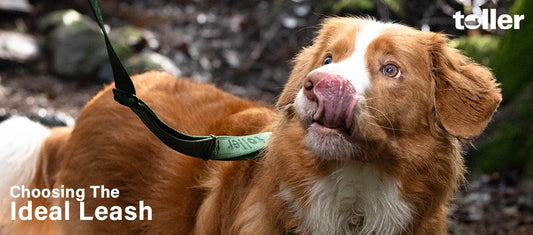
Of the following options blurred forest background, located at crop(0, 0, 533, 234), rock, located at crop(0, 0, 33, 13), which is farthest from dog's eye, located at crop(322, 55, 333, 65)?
rock, located at crop(0, 0, 33, 13)

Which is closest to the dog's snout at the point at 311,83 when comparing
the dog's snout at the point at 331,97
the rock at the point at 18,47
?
the dog's snout at the point at 331,97

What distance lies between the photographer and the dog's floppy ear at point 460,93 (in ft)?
9.56

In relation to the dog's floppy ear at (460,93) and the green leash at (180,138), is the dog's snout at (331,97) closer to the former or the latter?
the dog's floppy ear at (460,93)

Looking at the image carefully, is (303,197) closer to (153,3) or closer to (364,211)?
(364,211)

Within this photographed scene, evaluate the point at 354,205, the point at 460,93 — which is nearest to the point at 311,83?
the point at 354,205

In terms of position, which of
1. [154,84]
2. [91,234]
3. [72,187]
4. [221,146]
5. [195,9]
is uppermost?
[195,9]

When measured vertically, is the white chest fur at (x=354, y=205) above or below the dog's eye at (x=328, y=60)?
below

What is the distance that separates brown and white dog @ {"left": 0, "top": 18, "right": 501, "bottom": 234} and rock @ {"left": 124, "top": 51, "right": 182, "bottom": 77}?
20.7 feet

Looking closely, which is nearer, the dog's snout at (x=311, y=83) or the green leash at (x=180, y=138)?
the dog's snout at (x=311, y=83)

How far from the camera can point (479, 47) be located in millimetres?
7266

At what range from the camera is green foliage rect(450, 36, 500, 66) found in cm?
712

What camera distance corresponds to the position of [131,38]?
11.3 m

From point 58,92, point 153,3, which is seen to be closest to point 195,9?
point 153,3

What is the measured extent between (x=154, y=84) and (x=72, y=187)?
81 cm
